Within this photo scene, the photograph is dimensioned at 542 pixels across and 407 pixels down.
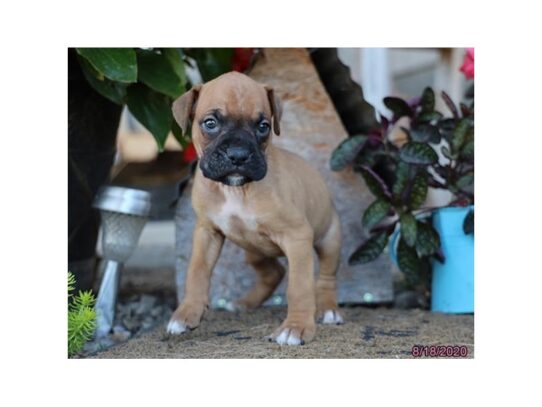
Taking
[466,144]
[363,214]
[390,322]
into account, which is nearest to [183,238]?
[363,214]

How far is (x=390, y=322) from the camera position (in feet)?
13.2

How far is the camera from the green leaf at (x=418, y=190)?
436cm

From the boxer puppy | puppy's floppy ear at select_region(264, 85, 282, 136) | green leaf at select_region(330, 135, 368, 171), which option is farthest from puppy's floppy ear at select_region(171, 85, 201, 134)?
green leaf at select_region(330, 135, 368, 171)

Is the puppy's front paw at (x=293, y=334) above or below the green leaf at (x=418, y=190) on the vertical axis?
below

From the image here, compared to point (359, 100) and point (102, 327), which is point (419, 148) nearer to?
point (359, 100)

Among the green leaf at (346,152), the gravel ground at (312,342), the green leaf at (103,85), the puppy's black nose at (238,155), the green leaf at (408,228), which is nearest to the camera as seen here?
the puppy's black nose at (238,155)

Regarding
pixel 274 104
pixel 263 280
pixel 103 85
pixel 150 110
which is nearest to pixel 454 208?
pixel 263 280

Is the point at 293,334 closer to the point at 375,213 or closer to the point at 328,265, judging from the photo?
the point at 328,265

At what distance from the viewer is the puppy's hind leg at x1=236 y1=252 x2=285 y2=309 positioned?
4.34 m

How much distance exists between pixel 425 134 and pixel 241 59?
119cm

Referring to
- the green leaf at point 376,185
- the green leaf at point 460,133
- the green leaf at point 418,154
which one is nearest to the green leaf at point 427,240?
the green leaf at point 376,185

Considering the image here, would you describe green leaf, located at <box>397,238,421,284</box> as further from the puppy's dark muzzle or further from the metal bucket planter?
the puppy's dark muzzle

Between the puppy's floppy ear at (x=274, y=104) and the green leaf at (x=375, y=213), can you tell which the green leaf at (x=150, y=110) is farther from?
the green leaf at (x=375, y=213)

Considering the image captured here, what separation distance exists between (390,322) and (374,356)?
82 centimetres
